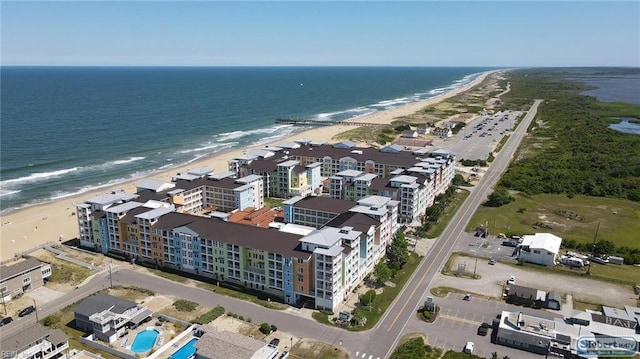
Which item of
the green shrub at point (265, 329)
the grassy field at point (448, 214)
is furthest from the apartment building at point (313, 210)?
the green shrub at point (265, 329)

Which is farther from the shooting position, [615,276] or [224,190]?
[224,190]

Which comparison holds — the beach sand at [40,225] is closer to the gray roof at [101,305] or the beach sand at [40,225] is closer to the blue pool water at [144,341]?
the gray roof at [101,305]

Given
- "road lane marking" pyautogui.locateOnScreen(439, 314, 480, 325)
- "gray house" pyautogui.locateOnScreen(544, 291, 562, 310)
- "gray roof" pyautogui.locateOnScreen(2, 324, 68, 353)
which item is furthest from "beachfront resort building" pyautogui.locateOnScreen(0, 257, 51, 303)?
"gray house" pyautogui.locateOnScreen(544, 291, 562, 310)

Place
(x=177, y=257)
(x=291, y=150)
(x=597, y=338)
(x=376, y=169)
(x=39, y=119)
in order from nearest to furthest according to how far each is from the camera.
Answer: (x=597, y=338)
(x=177, y=257)
(x=376, y=169)
(x=291, y=150)
(x=39, y=119)

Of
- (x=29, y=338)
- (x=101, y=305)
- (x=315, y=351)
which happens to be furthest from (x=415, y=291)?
(x=29, y=338)

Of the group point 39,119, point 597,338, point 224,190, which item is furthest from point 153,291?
point 39,119

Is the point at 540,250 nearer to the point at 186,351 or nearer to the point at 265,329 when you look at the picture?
the point at 265,329

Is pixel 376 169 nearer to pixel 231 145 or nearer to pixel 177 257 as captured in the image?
pixel 177 257
